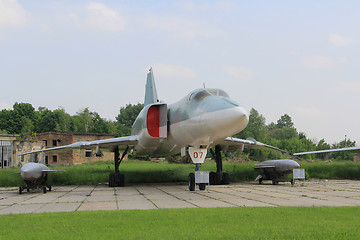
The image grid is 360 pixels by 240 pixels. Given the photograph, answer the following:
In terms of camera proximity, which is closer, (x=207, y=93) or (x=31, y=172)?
(x=207, y=93)

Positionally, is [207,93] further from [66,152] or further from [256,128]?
[256,128]

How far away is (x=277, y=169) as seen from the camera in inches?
523

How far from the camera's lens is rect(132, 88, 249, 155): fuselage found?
28.4 ft

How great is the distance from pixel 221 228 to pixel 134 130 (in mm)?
9779

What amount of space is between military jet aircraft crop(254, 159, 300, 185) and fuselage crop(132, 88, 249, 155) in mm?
4328

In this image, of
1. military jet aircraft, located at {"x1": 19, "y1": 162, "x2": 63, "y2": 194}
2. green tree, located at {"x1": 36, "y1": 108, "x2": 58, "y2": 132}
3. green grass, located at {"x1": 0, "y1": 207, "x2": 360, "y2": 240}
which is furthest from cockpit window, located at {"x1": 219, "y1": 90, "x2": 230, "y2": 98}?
green tree, located at {"x1": 36, "y1": 108, "x2": 58, "y2": 132}

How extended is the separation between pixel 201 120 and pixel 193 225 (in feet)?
17.4

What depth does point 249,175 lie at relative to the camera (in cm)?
1620

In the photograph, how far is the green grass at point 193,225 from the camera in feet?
11.9

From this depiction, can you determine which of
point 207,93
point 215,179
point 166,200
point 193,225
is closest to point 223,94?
Result: point 207,93

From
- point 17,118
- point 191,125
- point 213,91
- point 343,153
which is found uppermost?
point 17,118

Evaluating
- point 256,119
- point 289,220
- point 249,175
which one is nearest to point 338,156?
point 256,119

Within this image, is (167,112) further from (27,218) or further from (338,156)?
(338,156)

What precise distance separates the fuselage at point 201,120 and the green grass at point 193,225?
3547 mm
